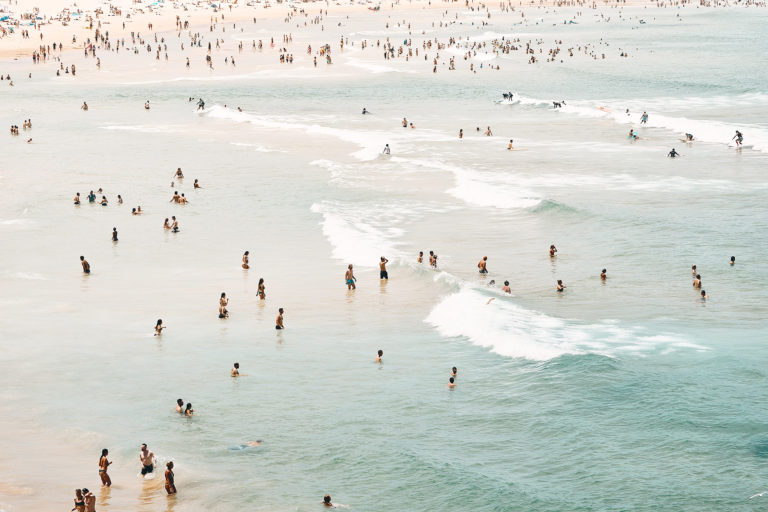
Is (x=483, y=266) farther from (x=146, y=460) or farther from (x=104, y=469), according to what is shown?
(x=104, y=469)

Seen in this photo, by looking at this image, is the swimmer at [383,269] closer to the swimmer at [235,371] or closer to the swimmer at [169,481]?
the swimmer at [235,371]

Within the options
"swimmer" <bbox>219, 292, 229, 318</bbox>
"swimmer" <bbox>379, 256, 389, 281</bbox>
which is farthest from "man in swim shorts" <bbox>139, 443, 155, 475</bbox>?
"swimmer" <bbox>379, 256, 389, 281</bbox>

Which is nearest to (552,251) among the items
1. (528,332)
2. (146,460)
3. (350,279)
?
(350,279)

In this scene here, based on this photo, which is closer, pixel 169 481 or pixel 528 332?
pixel 169 481

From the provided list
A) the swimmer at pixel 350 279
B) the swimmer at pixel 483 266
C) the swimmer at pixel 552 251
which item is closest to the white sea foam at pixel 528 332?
the swimmer at pixel 483 266

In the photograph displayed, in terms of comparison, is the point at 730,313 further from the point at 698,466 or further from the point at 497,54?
the point at 497,54

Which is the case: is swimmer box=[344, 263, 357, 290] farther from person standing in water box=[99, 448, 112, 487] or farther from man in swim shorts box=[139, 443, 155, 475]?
person standing in water box=[99, 448, 112, 487]
